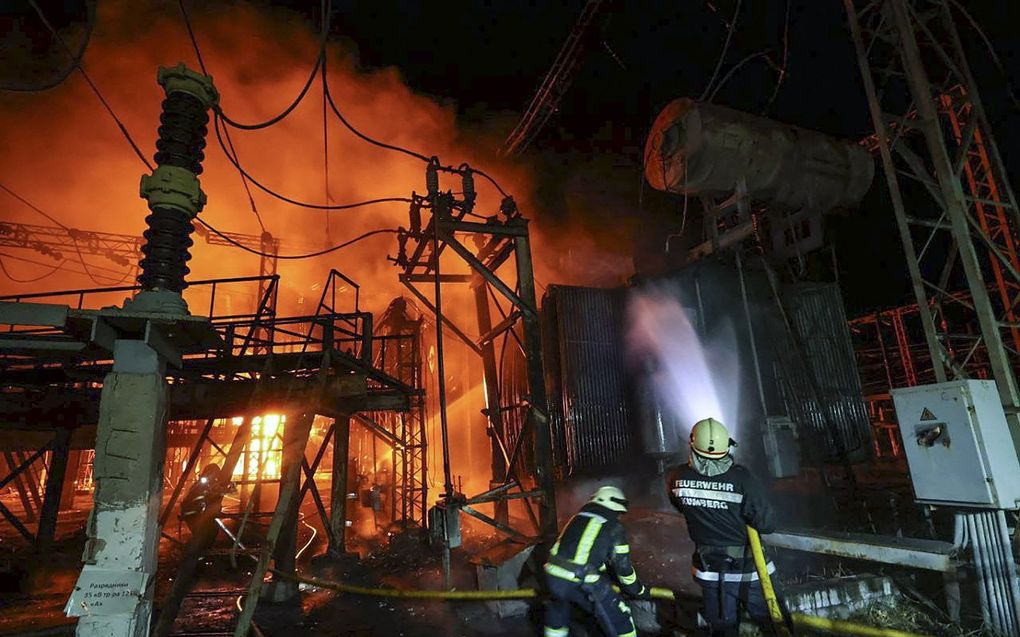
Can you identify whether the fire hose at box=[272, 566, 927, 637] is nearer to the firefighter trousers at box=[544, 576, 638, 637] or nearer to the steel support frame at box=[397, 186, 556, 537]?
the firefighter trousers at box=[544, 576, 638, 637]

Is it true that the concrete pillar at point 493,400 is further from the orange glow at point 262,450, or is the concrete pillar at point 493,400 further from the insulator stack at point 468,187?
the orange glow at point 262,450

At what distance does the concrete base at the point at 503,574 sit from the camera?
6242 millimetres

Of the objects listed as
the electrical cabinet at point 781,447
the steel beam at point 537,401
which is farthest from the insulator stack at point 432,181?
the electrical cabinet at point 781,447

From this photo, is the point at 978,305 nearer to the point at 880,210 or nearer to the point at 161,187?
the point at 161,187

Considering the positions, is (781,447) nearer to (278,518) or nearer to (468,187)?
(468,187)

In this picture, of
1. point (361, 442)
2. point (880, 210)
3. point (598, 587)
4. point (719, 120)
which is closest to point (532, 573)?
point (598, 587)

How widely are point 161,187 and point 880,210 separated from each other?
20.1 metres

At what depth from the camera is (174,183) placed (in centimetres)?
541

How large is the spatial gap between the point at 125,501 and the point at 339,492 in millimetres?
7513

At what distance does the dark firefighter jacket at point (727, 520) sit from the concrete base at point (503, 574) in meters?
2.81

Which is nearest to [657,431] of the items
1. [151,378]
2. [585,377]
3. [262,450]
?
[585,377]

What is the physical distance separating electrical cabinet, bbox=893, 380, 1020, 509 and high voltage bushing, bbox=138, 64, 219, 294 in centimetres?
787

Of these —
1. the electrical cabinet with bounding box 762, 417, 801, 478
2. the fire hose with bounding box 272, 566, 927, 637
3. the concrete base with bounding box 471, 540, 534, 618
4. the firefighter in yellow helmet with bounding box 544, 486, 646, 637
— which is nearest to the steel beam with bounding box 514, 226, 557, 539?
the concrete base with bounding box 471, 540, 534, 618

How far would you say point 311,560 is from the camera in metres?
10.9
